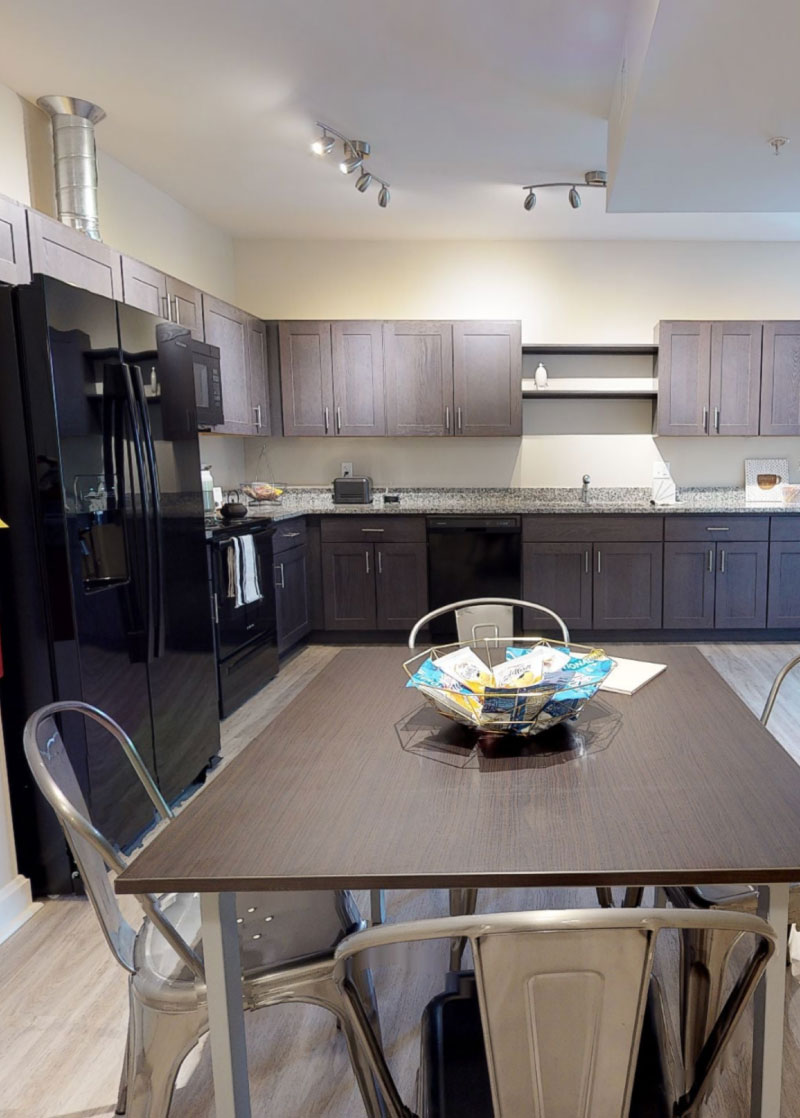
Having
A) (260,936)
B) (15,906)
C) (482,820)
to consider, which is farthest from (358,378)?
(482,820)

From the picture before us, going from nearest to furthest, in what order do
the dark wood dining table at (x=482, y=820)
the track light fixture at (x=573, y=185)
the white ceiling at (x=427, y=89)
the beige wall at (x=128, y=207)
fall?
the dark wood dining table at (x=482, y=820)
the white ceiling at (x=427, y=89)
the beige wall at (x=128, y=207)
the track light fixture at (x=573, y=185)

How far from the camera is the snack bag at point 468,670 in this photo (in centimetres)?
136

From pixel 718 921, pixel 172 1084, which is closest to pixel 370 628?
pixel 172 1084

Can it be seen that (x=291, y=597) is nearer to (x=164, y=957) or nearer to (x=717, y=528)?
(x=717, y=528)

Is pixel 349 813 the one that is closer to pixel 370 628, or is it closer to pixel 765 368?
pixel 370 628

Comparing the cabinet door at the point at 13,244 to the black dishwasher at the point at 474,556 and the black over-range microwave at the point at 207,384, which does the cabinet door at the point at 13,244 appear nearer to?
the black over-range microwave at the point at 207,384

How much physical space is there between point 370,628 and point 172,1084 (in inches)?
153

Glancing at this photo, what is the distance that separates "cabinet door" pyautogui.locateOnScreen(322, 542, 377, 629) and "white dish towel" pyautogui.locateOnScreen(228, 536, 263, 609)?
3.80 feet

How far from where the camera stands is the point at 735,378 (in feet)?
16.1

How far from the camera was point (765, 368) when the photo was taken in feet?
16.1

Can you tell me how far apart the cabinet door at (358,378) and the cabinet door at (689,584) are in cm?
220

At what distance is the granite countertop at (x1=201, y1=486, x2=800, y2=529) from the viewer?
15.4 ft

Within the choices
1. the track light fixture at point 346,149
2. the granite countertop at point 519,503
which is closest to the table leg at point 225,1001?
the track light fixture at point 346,149

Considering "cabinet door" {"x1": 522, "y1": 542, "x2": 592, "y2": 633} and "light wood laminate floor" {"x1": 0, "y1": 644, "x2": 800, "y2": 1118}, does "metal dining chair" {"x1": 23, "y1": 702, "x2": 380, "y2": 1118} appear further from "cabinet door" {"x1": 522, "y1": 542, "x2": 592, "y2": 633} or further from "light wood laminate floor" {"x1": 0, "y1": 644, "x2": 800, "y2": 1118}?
"cabinet door" {"x1": 522, "y1": 542, "x2": 592, "y2": 633}
